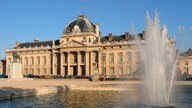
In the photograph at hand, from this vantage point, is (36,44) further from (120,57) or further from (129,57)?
(129,57)

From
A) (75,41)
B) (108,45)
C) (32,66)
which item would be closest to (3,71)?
(32,66)

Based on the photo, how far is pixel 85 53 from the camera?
74.2 metres

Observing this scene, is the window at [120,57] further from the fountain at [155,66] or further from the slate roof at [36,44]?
the fountain at [155,66]

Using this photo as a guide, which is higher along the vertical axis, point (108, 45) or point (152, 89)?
point (108, 45)

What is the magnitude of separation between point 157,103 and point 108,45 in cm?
5686

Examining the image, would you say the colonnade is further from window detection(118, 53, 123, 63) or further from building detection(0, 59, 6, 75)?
building detection(0, 59, 6, 75)

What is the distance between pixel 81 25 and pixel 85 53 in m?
8.29

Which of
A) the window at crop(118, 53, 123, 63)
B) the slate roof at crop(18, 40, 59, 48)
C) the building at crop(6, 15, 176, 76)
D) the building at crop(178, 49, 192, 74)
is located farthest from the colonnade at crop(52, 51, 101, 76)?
the building at crop(178, 49, 192, 74)

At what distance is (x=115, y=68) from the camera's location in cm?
7275

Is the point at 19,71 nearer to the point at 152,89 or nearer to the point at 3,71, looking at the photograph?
the point at 152,89

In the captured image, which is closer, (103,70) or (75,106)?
(75,106)

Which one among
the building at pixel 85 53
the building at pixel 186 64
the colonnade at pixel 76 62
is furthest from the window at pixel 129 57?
the building at pixel 186 64

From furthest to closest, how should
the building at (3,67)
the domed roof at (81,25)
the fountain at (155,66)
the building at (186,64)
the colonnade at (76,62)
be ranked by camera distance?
the building at (3,67), the domed roof at (81,25), the colonnade at (76,62), the building at (186,64), the fountain at (155,66)

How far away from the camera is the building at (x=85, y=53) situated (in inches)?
2817
